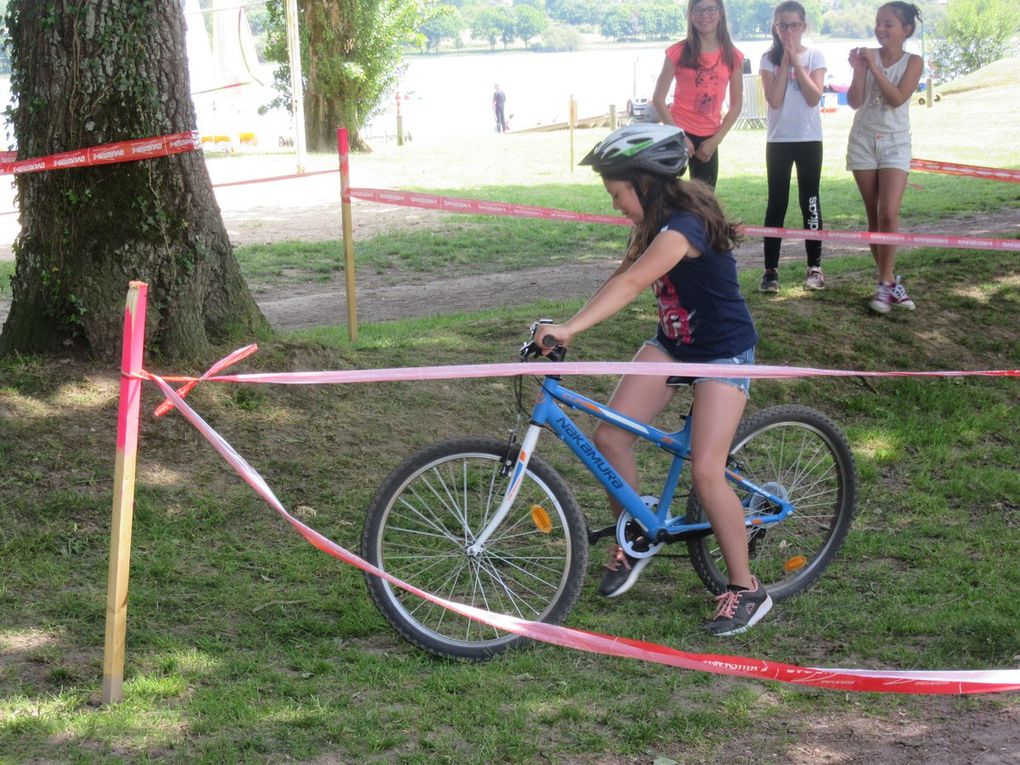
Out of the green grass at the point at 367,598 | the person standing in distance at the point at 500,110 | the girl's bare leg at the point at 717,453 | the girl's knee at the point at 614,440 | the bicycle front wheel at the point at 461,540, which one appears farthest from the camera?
the person standing in distance at the point at 500,110

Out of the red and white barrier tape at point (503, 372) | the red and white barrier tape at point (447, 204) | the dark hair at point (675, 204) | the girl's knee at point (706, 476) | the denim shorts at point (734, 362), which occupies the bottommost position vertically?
the girl's knee at point (706, 476)

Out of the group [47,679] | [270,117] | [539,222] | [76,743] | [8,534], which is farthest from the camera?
[270,117]

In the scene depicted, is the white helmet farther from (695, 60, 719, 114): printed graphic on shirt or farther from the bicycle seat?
(695, 60, 719, 114): printed graphic on shirt

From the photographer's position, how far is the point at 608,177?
172 inches

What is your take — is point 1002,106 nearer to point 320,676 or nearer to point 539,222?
point 539,222

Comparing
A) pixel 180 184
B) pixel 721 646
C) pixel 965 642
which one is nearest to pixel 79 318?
pixel 180 184

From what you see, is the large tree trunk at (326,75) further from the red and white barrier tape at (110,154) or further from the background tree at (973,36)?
the background tree at (973,36)

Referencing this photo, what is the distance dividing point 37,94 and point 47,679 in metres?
3.23

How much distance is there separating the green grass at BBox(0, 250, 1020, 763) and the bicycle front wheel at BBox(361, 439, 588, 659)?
163 mm

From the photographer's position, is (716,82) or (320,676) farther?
(716,82)

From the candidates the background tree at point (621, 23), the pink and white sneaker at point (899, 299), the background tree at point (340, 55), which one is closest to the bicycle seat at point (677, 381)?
the pink and white sneaker at point (899, 299)

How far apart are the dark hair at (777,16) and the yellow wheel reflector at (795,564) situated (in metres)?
4.66

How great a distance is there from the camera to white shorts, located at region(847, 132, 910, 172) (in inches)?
323

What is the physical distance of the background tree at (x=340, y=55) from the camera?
27.6 metres
